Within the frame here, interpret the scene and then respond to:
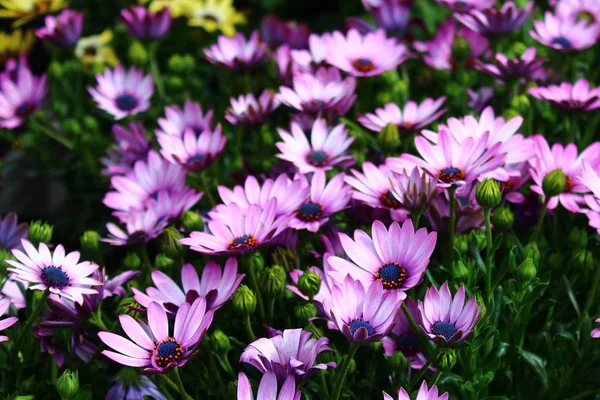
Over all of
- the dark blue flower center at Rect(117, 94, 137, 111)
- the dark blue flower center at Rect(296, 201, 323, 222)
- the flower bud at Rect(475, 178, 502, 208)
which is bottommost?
the dark blue flower center at Rect(117, 94, 137, 111)

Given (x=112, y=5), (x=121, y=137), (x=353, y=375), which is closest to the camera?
(x=353, y=375)

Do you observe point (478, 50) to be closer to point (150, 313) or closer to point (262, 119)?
point (262, 119)

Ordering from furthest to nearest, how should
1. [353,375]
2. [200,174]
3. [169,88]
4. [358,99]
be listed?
[169,88] → [358,99] → [200,174] → [353,375]

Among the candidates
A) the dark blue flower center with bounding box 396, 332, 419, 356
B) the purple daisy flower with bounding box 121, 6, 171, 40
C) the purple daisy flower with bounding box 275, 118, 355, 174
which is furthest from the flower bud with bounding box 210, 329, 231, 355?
the purple daisy flower with bounding box 121, 6, 171, 40

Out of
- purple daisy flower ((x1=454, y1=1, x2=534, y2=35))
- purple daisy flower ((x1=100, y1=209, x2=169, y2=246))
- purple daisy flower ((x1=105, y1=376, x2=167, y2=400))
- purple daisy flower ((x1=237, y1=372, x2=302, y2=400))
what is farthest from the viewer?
purple daisy flower ((x1=454, y1=1, x2=534, y2=35))

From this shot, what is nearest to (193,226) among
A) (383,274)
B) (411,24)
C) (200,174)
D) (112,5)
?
(200,174)

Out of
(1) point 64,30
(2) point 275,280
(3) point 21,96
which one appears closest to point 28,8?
(1) point 64,30

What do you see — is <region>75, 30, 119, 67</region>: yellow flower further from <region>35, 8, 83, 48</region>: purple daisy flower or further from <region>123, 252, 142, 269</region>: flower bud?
<region>123, 252, 142, 269</region>: flower bud

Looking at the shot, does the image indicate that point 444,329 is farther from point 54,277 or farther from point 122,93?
point 122,93
